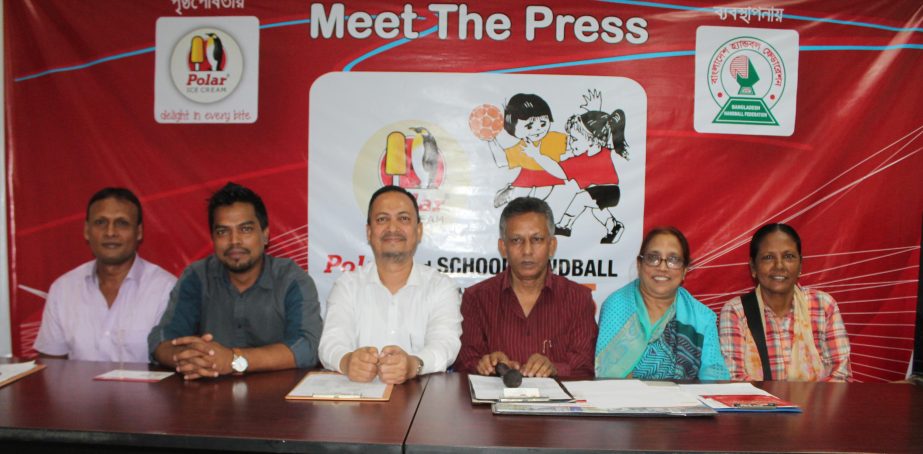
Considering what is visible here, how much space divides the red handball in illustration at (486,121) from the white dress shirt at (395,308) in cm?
98

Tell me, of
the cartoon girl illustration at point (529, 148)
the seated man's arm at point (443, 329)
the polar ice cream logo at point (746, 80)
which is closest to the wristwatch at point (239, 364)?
the seated man's arm at point (443, 329)

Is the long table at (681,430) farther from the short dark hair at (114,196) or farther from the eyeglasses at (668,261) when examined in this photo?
the short dark hair at (114,196)

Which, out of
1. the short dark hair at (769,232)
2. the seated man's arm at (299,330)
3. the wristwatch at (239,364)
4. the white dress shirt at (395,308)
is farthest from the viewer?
the short dark hair at (769,232)

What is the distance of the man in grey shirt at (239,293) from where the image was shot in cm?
250

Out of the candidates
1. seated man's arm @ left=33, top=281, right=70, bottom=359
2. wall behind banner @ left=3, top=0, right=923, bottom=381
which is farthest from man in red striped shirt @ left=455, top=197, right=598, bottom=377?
seated man's arm @ left=33, top=281, right=70, bottom=359

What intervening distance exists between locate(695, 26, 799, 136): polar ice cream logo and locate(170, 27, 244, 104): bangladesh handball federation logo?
2514 mm

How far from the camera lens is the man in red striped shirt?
8.27 ft

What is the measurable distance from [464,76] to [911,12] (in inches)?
94.8

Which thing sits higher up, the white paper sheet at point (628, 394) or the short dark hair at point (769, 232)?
the short dark hair at point (769, 232)

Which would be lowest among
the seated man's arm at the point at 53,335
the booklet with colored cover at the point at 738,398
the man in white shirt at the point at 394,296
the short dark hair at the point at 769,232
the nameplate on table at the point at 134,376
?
the seated man's arm at the point at 53,335

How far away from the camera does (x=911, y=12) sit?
323cm

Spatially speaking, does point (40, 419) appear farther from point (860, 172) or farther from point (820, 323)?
point (860, 172)

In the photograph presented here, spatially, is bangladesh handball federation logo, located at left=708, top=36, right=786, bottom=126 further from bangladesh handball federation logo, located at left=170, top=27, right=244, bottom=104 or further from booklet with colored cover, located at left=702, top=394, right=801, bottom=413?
bangladesh handball federation logo, located at left=170, top=27, right=244, bottom=104

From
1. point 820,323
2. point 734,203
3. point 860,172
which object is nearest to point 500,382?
point 820,323
